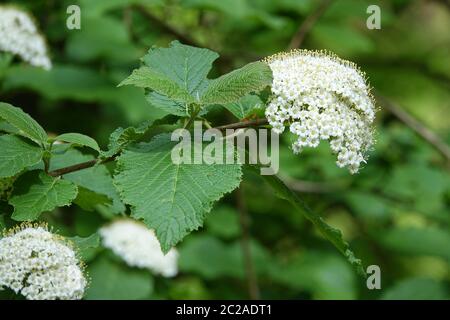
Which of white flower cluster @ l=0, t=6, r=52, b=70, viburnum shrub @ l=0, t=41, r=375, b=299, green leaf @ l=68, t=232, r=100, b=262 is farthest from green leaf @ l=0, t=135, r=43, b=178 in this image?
white flower cluster @ l=0, t=6, r=52, b=70

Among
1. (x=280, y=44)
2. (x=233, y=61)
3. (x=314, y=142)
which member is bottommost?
(x=314, y=142)

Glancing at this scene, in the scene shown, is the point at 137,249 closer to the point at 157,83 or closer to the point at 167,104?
the point at 167,104

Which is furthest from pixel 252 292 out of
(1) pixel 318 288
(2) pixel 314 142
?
(2) pixel 314 142

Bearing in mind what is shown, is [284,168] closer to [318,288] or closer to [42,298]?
[318,288]

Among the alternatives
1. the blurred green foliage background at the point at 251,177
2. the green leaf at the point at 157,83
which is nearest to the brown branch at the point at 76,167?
the green leaf at the point at 157,83

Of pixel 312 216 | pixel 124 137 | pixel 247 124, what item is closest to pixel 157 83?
pixel 124 137
